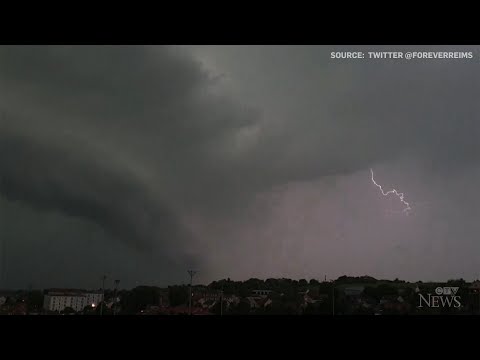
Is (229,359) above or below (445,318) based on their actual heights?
below

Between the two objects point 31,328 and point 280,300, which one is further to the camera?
point 280,300

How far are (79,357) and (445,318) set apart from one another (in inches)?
172

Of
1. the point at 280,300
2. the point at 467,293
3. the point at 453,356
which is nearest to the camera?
the point at 453,356

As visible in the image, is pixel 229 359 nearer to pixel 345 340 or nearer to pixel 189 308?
pixel 345 340

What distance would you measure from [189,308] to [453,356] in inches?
208

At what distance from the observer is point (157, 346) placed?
5082mm

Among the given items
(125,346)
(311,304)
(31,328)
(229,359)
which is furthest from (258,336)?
(311,304)

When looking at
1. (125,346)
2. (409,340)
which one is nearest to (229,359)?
(125,346)

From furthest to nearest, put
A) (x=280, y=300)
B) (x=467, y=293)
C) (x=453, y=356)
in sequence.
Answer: (x=280, y=300) → (x=467, y=293) → (x=453, y=356)

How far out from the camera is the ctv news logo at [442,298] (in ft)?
22.5

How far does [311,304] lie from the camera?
847cm

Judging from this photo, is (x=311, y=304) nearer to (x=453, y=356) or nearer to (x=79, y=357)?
(x=453, y=356)

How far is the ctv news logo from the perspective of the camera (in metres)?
6.86

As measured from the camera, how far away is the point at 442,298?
695 cm
